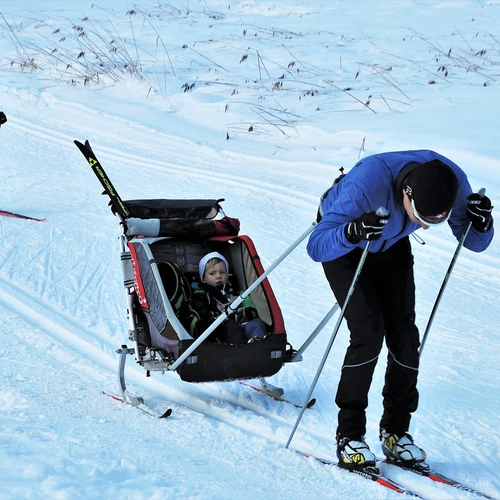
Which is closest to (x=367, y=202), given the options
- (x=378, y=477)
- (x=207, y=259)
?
(x=378, y=477)

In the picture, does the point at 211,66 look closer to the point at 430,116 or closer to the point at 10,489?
the point at 430,116

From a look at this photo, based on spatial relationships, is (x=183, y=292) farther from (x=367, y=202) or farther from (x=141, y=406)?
(x=367, y=202)

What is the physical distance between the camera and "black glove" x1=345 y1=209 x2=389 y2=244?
11.0ft

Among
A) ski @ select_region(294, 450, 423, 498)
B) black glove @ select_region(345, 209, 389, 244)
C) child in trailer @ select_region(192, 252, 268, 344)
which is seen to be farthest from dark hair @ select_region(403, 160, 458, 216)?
child in trailer @ select_region(192, 252, 268, 344)

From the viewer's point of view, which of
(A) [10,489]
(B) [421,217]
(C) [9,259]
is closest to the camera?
(A) [10,489]

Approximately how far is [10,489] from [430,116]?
9606 millimetres

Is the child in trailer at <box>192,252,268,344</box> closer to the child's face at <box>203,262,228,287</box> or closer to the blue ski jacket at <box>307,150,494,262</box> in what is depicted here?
the child's face at <box>203,262,228,287</box>

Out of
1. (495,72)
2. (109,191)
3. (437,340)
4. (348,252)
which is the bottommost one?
(437,340)

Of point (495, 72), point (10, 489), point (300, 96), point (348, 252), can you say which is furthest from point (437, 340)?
point (495, 72)

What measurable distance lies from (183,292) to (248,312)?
0.42 m

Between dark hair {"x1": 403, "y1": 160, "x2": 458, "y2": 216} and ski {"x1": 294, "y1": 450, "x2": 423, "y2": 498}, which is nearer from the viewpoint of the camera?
dark hair {"x1": 403, "y1": 160, "x2": 458, "y2": 216}

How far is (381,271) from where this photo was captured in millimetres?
3836

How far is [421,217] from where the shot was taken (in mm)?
3350

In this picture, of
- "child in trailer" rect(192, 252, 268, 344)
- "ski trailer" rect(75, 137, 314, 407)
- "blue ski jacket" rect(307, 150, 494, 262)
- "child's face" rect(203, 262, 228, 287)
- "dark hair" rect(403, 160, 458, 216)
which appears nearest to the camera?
"dark hair" rect(403, 160, 458, 216)
